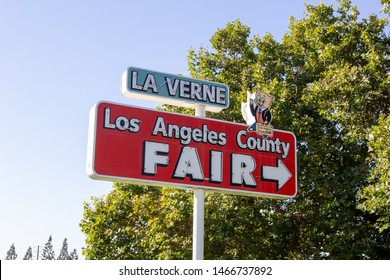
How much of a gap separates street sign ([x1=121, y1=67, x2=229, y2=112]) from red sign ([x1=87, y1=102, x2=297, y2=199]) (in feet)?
1.12

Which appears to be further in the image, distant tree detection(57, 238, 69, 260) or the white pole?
distant tree detection(57, 238, 69, 260)

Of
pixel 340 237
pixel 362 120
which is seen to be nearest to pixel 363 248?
pixel 340 237

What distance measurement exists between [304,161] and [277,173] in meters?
6.86

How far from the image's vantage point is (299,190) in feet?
61.3

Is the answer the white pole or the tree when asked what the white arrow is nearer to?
the white pole

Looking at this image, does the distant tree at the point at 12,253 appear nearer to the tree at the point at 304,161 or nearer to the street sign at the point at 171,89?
the tree at the point at 304,161

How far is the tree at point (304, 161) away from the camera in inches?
695

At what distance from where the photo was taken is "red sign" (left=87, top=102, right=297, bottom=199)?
1070 centimetres

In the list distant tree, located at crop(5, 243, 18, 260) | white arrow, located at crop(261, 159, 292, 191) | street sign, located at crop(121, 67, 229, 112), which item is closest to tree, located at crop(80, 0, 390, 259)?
white arrow, located at crop(261, 159, 292, 191)

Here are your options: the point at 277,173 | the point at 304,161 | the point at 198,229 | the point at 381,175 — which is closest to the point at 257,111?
the point at 277,173

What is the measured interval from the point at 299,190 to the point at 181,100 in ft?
27.3

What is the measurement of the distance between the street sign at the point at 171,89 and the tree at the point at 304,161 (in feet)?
18.9

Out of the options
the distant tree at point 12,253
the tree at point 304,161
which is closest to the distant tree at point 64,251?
the distant tree at point 12,253

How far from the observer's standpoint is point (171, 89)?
38.1ft
